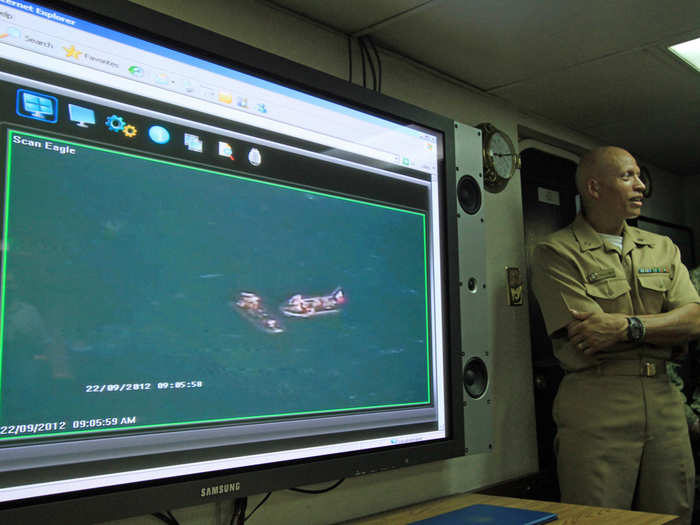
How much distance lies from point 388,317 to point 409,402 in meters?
0.23

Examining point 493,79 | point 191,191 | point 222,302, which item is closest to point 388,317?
point 222,302

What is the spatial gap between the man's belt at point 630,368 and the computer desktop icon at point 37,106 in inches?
71.9

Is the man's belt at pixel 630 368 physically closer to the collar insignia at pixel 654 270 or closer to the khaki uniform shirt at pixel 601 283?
the khaki uniform shirt at pixel 601 283

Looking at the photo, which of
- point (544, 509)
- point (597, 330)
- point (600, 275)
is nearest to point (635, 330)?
point (597, 330)

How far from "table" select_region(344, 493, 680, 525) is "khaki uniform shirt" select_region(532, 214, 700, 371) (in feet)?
2.10

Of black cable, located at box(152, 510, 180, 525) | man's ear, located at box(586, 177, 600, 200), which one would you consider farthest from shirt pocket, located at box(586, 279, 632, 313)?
black cable, located at box(152, 510, 180, 525)

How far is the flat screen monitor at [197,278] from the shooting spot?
3.55ft

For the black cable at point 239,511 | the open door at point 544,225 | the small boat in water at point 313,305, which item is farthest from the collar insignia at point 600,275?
the black cable at point 239,511

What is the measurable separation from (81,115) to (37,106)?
0.25 ft

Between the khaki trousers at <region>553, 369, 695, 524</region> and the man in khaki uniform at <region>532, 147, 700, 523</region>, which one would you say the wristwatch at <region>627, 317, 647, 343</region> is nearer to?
the man in khaki uniform at <region>532, 147, 700, 523</region>

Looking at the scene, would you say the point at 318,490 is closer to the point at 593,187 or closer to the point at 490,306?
the point at 490,306

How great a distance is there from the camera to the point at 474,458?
2.25 metres

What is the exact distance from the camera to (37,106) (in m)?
1.12

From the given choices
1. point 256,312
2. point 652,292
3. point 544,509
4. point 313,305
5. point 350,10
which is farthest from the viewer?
point 652,292
